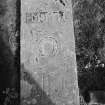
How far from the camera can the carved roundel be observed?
3852 mm

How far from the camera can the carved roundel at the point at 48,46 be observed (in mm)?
3852

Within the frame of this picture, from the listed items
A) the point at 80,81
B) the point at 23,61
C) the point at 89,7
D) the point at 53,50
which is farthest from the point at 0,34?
the point at 80,81

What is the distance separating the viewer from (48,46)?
389 cm

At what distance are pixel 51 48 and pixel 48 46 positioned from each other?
77mm

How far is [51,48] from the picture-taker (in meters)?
3.88

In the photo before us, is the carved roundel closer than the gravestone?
No

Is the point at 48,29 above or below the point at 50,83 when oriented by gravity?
above

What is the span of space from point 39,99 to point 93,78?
484 cm

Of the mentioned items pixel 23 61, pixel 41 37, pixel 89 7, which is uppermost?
pixel 89 7

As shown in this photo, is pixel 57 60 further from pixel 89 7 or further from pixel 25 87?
pixel 89 7

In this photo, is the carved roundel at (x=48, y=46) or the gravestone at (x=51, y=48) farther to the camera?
the carved roundel at (x=48, y=46)

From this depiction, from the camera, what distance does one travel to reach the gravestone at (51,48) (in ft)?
12.0

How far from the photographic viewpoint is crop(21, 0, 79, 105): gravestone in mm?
3666

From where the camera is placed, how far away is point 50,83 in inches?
145
